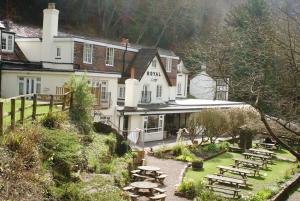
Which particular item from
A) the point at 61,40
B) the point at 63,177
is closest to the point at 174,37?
the point at 61,40

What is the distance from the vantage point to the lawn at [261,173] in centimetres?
2131

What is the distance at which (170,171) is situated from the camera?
23000mm

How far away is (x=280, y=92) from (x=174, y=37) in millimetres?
47556

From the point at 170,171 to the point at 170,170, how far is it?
235 mm

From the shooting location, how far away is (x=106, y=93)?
3023cm

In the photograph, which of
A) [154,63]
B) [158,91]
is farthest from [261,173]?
[158,91]

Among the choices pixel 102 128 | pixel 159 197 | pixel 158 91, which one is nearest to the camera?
pixel 159 197

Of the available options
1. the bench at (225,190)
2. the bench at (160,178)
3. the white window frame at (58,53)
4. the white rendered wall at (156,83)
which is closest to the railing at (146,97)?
the white rendered wall at (156,83)

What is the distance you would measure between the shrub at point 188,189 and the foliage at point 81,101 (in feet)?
18.6

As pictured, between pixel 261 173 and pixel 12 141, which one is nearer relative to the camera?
pixel 12 141

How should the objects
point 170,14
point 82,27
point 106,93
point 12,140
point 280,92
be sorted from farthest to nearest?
1. point 170,14
2. point 82,27
3. point 106,93
4. point 280,92
5. point 12,140

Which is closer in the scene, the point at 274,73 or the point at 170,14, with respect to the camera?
the point at 274,73

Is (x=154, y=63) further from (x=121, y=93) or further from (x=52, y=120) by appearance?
(x=52, y=120)

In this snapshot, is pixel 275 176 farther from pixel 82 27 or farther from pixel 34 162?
pixel 82 27
